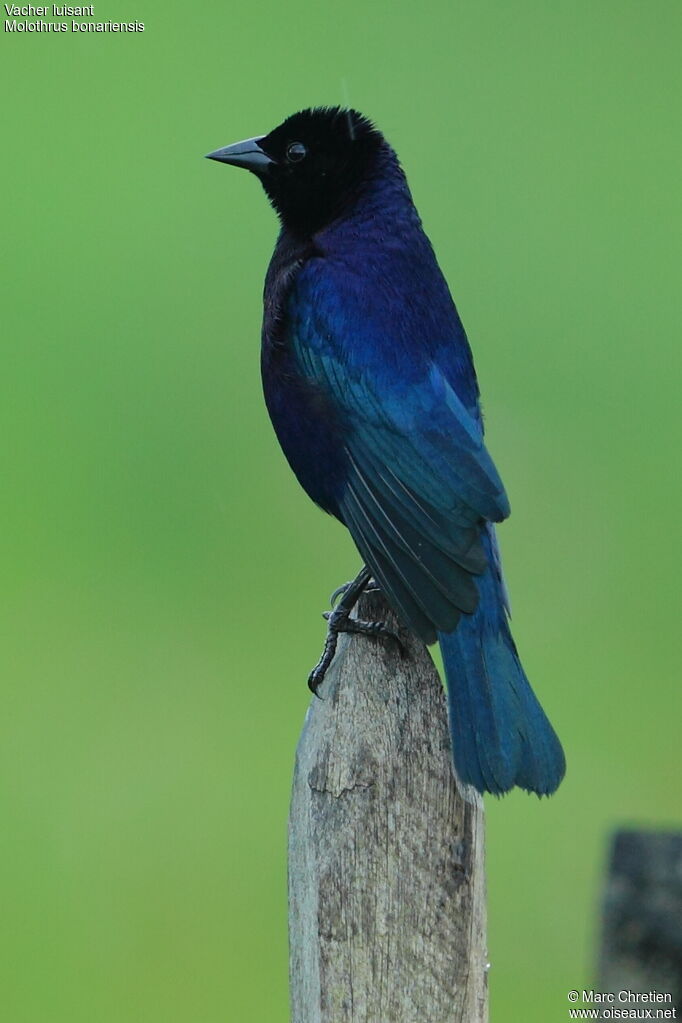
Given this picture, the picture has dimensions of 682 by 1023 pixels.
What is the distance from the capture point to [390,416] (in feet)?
11.1

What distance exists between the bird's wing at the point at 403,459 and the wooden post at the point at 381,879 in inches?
14.7

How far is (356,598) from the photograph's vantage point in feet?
10.6

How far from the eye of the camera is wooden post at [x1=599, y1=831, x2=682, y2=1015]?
214 centimetres

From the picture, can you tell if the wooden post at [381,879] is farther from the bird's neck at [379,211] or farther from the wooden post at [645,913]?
the bird's neck at [379,211]

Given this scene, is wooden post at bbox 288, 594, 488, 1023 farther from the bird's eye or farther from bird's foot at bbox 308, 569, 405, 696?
the bird's eye

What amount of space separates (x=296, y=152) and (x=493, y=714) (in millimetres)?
1980

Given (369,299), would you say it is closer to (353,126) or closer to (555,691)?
(353,126)

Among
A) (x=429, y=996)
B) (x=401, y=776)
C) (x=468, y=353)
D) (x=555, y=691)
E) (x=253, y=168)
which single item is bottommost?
(x=429, y=996)

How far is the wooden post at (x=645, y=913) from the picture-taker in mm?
2139

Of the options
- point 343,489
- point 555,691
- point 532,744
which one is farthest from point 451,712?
point 555,691

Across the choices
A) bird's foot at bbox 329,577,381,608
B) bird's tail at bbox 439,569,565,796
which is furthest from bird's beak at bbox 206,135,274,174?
bird's tail at bbox 439,569,565,796

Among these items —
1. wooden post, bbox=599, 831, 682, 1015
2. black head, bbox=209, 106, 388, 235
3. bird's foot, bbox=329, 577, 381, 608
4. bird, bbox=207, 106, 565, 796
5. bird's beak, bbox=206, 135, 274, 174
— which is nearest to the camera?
wooden post, bbox=599, 831, 682, 1015

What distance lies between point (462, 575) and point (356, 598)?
0.86ft

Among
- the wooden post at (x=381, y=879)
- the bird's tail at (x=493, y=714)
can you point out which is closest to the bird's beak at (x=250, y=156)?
the bird's tail at (x=493, y=714)
